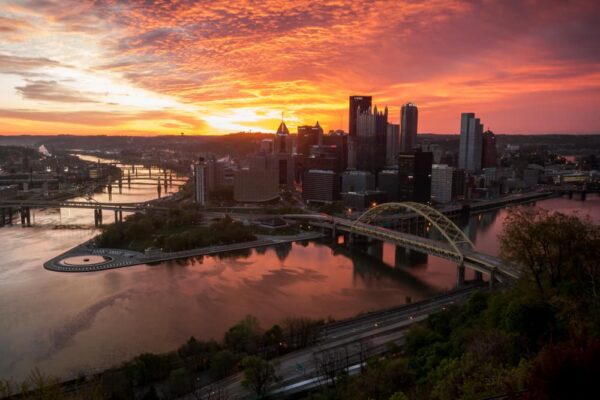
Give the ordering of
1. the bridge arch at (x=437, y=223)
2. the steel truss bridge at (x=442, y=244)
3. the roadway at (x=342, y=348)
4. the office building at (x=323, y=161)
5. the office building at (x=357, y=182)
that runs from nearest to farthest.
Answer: the roadway at (x=342, y=348) → the steel truss bridge at (x=442, y=244) → the bridge arch at (x=437, y=223) → the office building at (x=357, y=182) → the office building at (x=323, y=161)

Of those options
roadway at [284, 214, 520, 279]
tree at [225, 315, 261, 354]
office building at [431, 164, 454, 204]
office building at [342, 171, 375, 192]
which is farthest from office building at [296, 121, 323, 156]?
tree at [225, 315, 261, 354]

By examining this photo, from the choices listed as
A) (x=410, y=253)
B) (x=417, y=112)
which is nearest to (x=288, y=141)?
(x=417, y=112)

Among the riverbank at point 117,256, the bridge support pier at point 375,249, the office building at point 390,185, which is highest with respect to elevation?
the office building at point 390,185

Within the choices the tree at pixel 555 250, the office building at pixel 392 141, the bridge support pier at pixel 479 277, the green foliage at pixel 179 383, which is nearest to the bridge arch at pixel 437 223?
the bridge support pier at pixel 479 277

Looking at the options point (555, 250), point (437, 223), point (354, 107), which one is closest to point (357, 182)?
point (437, 223)

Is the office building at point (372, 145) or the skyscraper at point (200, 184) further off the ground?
the office building at point (372, 145)

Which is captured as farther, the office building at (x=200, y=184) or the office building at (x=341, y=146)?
the office building at (x=341, y=146)

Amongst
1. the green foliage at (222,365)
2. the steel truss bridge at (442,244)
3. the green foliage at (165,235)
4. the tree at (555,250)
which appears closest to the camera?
the tree at (555,250)

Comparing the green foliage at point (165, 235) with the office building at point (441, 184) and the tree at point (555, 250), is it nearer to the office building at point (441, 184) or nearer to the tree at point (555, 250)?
the tree at point (555, 250)
